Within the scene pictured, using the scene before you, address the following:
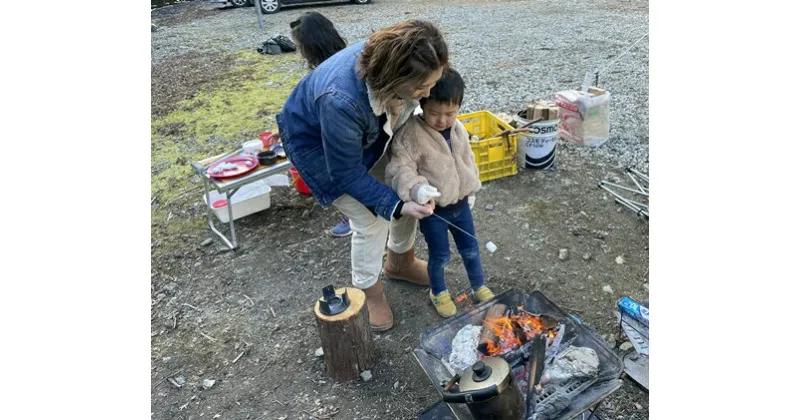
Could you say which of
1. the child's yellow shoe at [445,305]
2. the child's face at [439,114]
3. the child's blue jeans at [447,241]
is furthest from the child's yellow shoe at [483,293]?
the child's face at [439,114]

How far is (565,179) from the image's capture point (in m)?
4.73

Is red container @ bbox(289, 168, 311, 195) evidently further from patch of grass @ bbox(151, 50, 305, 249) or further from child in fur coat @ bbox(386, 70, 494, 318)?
child in fur coat @ bbox(386, 70, 494, 318)

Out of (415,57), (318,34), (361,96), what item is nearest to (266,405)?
(361,96)

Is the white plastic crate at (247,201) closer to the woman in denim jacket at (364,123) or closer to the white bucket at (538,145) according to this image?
the woman in denim jacket at (364,123)

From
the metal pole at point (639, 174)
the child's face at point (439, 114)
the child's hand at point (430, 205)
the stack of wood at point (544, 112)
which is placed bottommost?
the metal pole at point (639, 174)

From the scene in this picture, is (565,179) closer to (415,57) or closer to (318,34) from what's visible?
(318,34)

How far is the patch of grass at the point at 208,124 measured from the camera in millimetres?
5070

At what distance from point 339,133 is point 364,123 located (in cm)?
14

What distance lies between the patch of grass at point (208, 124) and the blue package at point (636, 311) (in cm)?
348

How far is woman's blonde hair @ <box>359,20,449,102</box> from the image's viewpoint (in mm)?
2172

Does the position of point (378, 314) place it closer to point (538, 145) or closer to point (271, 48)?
point (538, 145)

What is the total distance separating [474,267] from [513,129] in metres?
1.75

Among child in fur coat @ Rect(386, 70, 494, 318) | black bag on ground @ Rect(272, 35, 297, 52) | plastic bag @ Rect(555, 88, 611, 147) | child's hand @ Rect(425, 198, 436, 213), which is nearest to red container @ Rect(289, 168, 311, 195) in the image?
child in fur coat @ Rect(386, 70, 494, 318)

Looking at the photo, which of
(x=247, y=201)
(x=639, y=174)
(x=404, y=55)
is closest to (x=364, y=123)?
(x=404, y=55)
